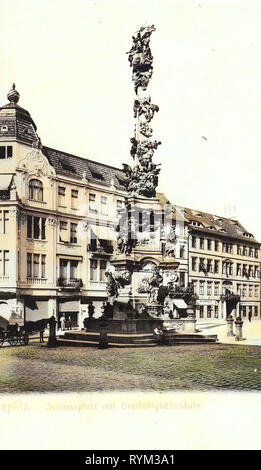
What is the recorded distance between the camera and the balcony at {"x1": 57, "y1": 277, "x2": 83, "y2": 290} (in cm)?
2803

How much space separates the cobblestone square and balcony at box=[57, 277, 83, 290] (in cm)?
993

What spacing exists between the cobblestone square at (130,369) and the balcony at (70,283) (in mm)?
9926

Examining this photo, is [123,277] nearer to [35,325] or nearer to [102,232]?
[35,325]

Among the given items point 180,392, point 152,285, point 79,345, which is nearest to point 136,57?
point 152,285

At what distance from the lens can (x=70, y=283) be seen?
1131 inches

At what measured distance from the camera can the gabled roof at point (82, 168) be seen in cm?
2853

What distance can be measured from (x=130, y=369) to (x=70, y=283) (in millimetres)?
15235

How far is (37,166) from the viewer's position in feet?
89.0

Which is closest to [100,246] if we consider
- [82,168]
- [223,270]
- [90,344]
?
[82,168]

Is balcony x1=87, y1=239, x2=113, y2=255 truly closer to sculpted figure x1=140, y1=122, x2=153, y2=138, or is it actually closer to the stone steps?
sculpted figure x1=140, y1=122, x2=153, y2=138

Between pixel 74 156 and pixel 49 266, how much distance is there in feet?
21.0

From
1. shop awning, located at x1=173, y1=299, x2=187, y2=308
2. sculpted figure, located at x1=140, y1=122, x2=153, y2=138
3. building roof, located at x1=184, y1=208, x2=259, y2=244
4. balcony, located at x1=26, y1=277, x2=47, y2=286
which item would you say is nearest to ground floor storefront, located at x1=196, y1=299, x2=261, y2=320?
building roof, located at x1=184, y1=208, x2=259, y2=244

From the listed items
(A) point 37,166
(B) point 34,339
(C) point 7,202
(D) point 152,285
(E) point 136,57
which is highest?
(E) point 136,57

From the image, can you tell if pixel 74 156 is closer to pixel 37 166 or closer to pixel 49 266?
pixel 37 166
